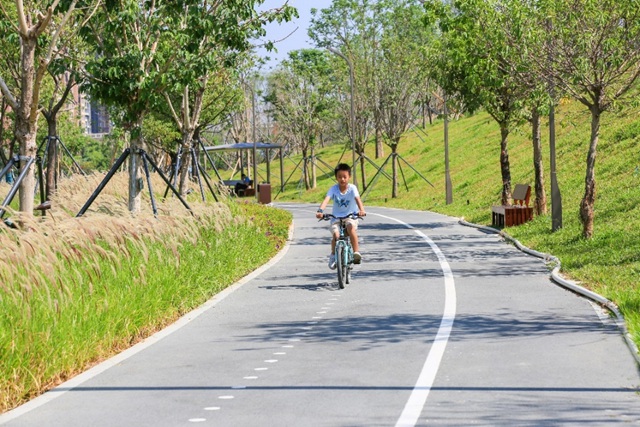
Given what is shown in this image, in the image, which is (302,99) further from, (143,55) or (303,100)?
(143,55)

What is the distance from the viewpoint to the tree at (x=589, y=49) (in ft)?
74.6

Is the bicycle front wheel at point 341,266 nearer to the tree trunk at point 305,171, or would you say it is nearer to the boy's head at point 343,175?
the boy's head at point 343,175

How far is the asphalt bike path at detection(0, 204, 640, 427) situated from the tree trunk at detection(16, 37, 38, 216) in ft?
9.98

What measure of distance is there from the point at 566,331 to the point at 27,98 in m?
7.80

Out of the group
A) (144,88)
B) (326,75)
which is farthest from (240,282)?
(326,75)

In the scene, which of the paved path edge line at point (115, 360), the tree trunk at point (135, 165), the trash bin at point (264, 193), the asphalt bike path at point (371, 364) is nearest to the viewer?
the asphalt bike path at point (371, 364)

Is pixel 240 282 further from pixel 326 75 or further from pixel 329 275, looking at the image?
pixel 326 75

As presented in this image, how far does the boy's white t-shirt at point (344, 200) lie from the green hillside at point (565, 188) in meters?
3.68

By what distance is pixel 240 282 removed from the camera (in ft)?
61.7

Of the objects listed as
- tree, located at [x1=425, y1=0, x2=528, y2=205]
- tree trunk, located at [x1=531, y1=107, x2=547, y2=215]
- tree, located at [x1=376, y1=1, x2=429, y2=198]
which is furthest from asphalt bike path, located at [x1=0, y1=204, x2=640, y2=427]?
tree, located at [x1=376, y1=1, x2=429, y2=198]

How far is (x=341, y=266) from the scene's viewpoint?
1753cm

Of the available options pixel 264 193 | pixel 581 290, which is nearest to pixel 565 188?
pixel 581 290

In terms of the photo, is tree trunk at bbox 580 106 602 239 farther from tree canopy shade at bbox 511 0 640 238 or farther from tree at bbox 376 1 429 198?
tree at bbox 376 1 429 198

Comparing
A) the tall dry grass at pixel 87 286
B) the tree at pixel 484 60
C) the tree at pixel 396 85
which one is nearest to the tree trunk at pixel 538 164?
the tree at pixel 484 60
